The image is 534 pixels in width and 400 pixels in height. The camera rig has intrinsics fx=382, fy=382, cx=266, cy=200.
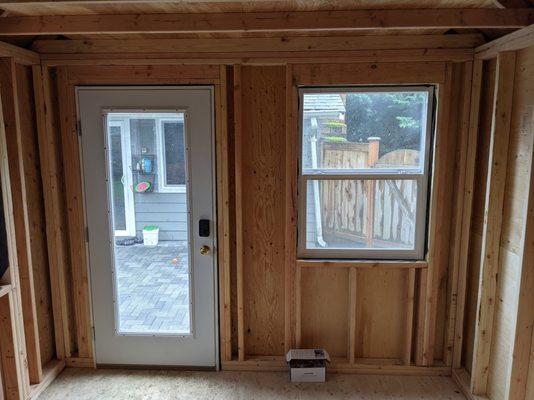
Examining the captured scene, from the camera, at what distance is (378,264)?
2615mm

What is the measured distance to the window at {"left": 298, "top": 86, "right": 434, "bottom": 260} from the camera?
8.21 feet

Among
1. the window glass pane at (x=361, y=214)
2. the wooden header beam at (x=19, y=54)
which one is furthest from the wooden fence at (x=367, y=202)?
the wooden header beam at (x=19, y=54)

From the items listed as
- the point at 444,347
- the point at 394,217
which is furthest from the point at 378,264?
the point at 444,347

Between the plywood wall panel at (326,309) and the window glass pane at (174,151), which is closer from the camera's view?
the window glass pane at (174,151)

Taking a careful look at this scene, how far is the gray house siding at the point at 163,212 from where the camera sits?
256cm

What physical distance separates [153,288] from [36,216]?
92 cm

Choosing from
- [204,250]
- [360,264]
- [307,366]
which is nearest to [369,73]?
[360,264]

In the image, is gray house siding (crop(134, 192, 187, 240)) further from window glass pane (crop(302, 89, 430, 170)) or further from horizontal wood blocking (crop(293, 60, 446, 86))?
horizontal wood blocking (crop(293, 60, 446, 86))

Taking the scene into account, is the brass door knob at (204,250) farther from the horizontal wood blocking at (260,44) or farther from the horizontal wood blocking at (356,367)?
the horizontal wood blocking at (260,44)

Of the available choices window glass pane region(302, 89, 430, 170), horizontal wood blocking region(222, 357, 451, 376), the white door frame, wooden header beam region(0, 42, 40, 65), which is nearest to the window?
window glass pane region(302, 89, 430, 170)

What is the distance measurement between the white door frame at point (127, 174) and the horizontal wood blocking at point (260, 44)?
0.47 metres

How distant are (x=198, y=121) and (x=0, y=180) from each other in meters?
1.17

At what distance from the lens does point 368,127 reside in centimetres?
251

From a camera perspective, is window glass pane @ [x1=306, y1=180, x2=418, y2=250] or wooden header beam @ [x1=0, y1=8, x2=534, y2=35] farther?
window glass pane @ [x1=306, y1=180, x2=418, y2=250]
